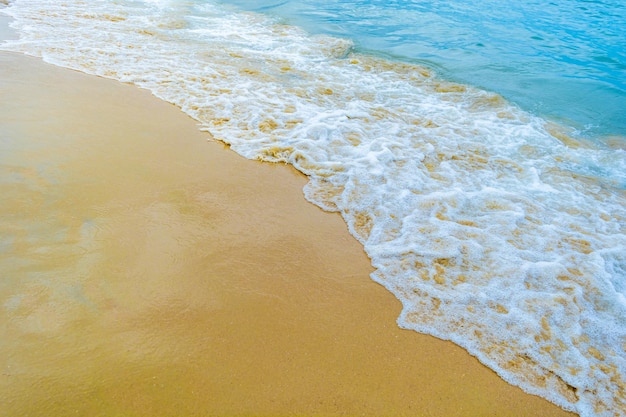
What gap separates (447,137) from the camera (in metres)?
6.32

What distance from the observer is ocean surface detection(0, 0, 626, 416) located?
10.7 feet

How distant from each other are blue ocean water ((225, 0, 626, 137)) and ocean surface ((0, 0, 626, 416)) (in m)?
0.08

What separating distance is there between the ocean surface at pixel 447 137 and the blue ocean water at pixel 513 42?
0.08m

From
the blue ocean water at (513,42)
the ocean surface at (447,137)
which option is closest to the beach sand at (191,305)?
the ocean surface at (447,137)

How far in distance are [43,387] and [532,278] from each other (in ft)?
12.9

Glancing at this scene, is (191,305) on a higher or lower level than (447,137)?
lower

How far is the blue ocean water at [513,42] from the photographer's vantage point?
8.43 m

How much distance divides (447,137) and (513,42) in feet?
25.4

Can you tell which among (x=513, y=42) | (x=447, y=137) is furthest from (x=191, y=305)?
(x=513, y=42)

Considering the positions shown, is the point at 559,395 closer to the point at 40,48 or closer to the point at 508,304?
the point at 508,304

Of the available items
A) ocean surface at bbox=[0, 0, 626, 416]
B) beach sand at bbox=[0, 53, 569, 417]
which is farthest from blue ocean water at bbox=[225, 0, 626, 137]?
beach sand at bbox=[0, 53, 569, 417]

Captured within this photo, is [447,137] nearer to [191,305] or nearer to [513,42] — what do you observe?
[191,305]

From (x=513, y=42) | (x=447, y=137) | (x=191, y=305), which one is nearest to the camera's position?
(x=191, y=305)

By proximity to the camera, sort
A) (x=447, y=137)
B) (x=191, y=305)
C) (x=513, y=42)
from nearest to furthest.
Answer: (x=191, y=305) < (x=447, y=137) < (x=513, y=42)
